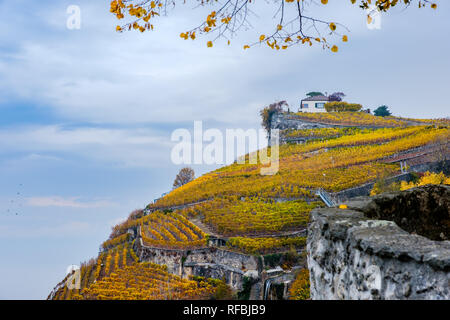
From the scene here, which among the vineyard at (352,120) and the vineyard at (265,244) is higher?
the vineyard at (352,120)

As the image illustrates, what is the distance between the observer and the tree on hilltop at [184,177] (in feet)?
115

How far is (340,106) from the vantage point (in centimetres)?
4569

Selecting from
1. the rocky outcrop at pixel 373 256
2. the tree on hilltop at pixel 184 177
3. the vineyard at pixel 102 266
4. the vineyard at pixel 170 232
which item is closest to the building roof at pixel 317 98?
the tree on hilltop at pixel 184 177

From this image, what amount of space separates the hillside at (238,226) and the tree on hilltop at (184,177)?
513 centimetres

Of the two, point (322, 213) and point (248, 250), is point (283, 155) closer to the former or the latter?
point (248, 250)

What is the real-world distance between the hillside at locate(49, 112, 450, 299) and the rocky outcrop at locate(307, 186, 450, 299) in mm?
8174

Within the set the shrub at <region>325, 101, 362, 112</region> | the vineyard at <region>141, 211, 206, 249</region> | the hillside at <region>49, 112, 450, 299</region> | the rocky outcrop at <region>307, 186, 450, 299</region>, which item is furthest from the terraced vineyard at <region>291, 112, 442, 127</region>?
the rocky outcrop at <region>307, 186, 450, 299</region>

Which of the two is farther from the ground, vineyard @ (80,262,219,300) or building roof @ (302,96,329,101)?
building roof @ (302,96,329,101)

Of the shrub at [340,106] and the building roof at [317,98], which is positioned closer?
the shrub at [340,106]

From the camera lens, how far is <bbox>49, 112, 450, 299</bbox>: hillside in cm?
1366

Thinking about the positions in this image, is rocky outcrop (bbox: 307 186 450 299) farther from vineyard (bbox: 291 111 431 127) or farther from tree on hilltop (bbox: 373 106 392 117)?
tree on hilltop (bbox: 373 106 392 117)

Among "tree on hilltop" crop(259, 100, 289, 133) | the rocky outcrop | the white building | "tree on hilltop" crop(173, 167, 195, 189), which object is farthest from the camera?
the white building

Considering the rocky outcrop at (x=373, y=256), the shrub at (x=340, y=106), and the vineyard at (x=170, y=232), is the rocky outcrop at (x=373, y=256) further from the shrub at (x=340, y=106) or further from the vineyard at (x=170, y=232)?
the shrub at (x=340, y=106)

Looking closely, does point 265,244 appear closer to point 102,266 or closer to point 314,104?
point 102,266
